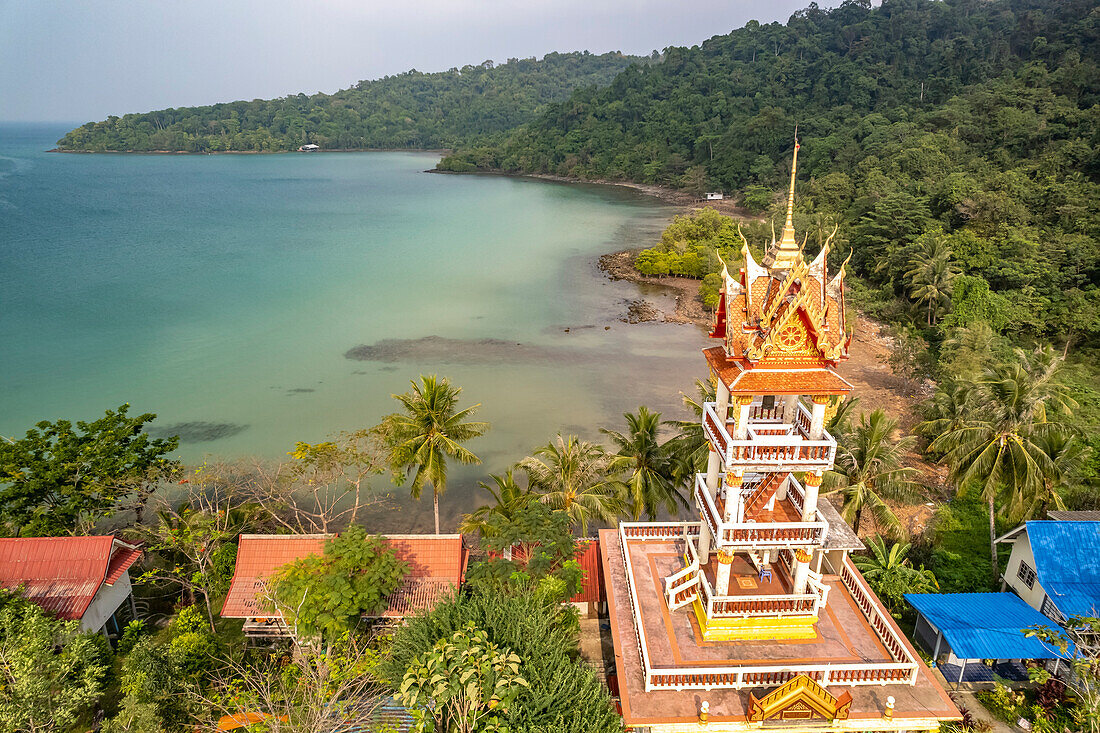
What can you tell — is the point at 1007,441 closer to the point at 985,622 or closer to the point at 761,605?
the point at 985,622

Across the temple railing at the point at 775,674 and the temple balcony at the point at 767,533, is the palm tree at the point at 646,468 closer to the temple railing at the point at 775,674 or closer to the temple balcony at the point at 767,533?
the temple balcony at the point at 767,533

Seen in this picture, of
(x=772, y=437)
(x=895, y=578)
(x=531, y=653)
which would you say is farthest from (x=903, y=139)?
(x=531, y=653)

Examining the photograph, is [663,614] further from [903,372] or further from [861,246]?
[861,246]

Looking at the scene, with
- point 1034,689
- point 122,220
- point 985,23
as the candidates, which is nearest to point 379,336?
point 1034,689

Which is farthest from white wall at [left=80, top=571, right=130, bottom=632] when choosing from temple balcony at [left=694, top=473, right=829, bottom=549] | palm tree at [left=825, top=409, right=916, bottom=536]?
palm tree at [left=825, top=409, right=916, bottom=536]

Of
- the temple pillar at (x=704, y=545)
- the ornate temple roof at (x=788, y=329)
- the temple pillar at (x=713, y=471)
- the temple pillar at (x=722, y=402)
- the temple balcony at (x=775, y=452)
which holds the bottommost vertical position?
the temple pillar at (x=704, y=545)

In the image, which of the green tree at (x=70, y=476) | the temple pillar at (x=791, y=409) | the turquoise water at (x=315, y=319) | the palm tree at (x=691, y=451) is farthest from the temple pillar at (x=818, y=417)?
the green tree at (x=70, y=476)
